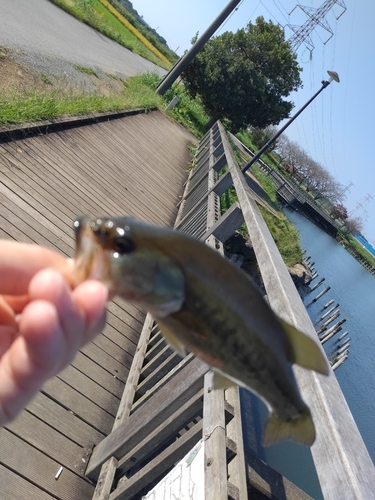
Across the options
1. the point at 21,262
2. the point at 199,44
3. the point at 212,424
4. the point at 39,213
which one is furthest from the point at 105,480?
the point at 199,44

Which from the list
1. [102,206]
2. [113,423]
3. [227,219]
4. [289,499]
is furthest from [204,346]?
[102,206]

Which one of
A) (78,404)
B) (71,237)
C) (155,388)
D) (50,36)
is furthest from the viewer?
(50,36)

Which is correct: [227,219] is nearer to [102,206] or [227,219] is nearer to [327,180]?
[102,206]

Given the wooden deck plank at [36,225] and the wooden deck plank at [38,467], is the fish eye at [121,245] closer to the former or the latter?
the wooden deck plank at [38,467]

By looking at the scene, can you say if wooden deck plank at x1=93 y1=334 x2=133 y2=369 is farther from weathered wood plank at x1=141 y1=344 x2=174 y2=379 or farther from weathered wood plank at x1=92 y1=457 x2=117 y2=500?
weathered wood plank at x1=92 y1=457 x2=117 y2=500

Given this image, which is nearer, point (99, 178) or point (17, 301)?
point (17, 301)

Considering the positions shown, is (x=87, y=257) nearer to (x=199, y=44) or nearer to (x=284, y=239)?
(x=284, y=239)

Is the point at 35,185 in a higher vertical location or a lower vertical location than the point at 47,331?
lower

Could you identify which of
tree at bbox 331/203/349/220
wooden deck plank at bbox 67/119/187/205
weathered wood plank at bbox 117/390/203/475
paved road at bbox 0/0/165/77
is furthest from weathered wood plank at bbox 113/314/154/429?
tree at bbox 331/203/349/220
